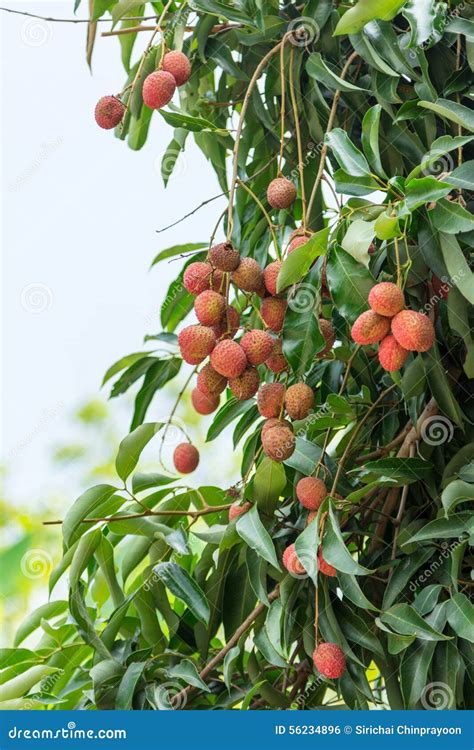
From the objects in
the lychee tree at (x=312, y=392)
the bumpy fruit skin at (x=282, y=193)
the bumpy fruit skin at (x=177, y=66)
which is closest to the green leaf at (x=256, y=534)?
the lychee tree at (x=312, y=392)

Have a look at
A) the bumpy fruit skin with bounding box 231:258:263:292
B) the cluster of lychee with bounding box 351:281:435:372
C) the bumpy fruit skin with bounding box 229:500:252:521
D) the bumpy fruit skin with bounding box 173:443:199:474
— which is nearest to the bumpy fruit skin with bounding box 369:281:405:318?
the cluster of lychee with bounding box 351:281:435:372

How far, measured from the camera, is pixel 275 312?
0.62 m

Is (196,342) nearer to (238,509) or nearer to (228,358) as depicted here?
(228,358)

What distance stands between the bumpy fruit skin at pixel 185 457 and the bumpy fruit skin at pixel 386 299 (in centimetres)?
34

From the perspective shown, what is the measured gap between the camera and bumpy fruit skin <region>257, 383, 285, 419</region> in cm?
62

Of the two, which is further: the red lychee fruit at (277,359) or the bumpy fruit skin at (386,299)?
the red lychee fruit at (277,359)

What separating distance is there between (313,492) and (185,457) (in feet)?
0.72

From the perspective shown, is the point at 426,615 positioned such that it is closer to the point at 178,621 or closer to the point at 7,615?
the point at 178,621

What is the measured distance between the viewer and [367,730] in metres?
0.63

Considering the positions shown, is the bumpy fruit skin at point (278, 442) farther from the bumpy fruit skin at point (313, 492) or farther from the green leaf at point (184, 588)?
the green leaf at point (184, 588)

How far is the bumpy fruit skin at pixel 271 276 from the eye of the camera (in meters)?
0.60

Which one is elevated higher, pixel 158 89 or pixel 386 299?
pixel 158 89

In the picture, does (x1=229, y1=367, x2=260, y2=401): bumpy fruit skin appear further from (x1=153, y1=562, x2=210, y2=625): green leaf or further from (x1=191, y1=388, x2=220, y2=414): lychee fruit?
(x1=153, y1=562, x2=210, y2=625): green leaf

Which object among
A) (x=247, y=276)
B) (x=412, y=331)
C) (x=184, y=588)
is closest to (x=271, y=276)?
(x=247, y=276)
